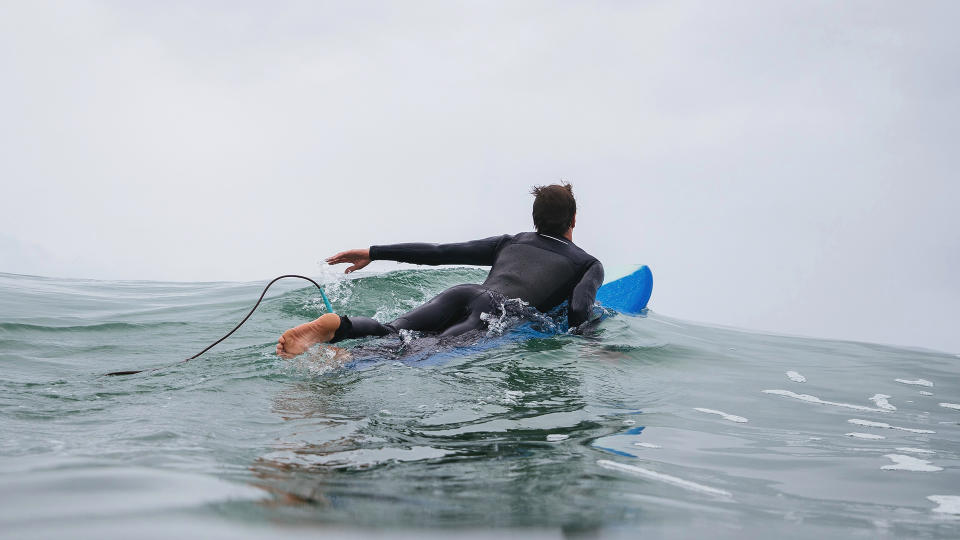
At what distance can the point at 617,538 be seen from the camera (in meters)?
2.29

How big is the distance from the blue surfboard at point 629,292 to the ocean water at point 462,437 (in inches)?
26.6

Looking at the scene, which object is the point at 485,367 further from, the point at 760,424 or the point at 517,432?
the point at 760,424

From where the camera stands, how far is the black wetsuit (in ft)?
17.3

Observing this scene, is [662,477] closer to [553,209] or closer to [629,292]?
[553,209]

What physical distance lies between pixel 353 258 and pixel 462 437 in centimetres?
271

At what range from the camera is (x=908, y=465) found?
3705 mm

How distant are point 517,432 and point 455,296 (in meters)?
1.92

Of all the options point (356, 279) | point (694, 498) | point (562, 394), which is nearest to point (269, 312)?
point (356, 279)

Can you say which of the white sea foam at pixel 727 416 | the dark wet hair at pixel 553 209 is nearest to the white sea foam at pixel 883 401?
the white sea foam at pixel 727 416

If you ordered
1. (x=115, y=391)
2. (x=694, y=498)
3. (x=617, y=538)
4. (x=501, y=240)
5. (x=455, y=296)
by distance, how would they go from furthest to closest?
(x=501, y=240) → (x=455, y=296) → (x=115, y=391) → (x=694, y=498) → (x=617, y=538)

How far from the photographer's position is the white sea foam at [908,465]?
3.64 m

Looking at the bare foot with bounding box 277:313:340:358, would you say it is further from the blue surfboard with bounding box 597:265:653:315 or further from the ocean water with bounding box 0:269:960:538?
the blue surfboard with bounding box 597:265:653:315

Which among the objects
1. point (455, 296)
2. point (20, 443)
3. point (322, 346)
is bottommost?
point (20, 443)

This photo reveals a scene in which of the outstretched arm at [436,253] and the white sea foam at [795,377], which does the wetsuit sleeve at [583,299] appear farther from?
the white sea foam at [795,377]
